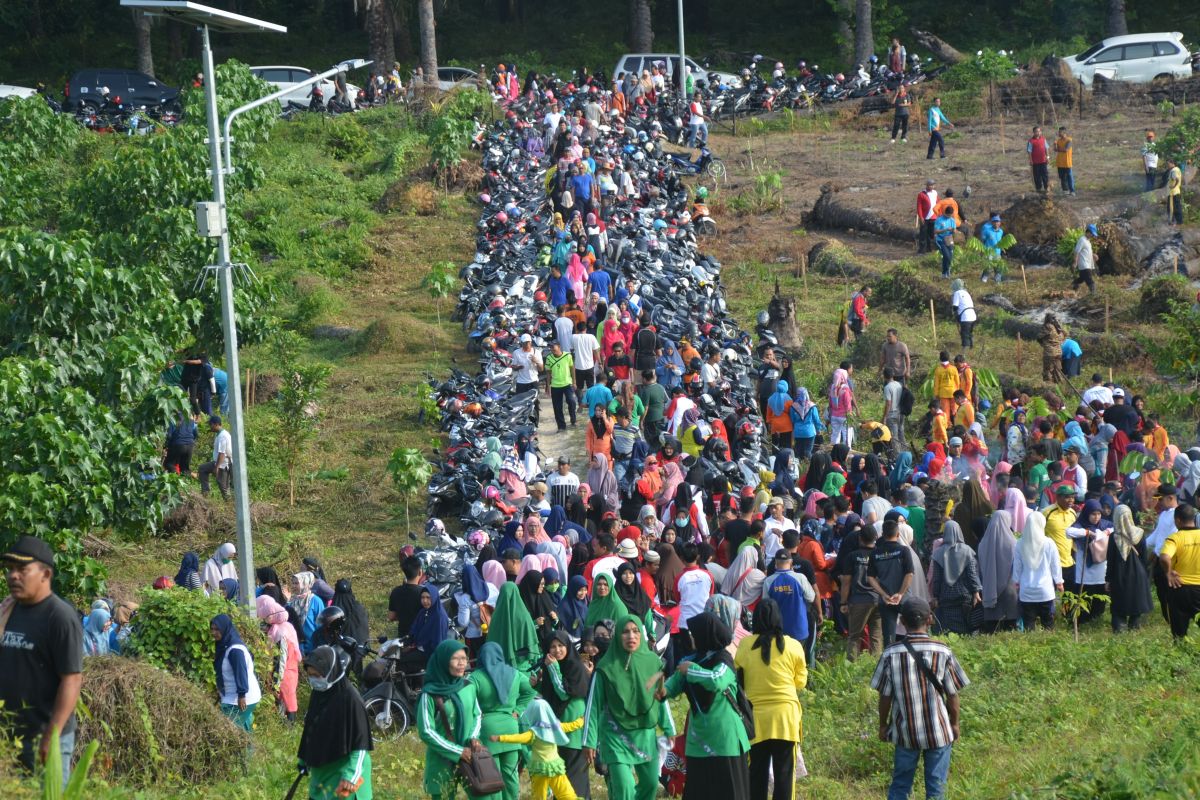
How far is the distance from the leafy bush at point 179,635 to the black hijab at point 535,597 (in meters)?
2.26

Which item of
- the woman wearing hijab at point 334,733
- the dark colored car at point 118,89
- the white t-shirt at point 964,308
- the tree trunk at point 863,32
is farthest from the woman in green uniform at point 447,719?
the tree trunk at point 863,32

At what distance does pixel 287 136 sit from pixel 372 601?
2303 centimetres

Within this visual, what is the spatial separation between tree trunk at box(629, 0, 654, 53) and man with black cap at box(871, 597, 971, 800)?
3962cm

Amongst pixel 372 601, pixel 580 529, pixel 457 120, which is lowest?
pixel 372 601

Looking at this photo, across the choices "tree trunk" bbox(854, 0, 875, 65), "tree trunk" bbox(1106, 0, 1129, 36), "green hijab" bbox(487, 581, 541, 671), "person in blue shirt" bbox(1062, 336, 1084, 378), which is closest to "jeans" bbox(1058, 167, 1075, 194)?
"person in blue shirt" bbox(1062, 336, 1084, 378)

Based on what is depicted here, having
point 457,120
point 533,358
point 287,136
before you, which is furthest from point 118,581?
point 287,136

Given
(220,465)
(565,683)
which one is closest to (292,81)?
(220,465)

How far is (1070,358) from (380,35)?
24344mm

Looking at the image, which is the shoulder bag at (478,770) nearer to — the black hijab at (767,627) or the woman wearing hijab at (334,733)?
the woman wearing hijab at (334,733)

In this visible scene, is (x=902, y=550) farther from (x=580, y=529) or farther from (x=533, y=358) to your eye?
(x=533, y=358)

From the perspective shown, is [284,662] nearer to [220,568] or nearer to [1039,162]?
[220,568]

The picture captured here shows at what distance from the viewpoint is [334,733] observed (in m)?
8.48

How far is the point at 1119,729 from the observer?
398 inches

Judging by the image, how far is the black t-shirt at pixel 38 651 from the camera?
23.6 ft
